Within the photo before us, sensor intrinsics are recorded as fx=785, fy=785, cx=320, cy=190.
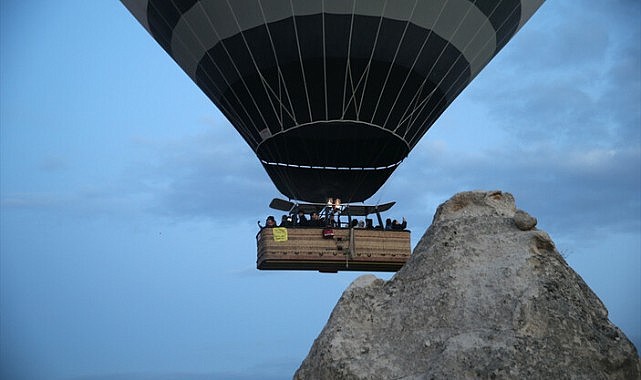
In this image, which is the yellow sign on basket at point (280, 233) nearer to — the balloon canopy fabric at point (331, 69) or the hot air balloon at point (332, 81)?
the hot air balloon at point (332, 81)

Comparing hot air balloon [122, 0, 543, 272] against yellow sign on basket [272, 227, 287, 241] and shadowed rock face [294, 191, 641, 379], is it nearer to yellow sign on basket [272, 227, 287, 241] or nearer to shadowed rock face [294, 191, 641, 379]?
yellow sign on basket [272, 227, 287, 241]

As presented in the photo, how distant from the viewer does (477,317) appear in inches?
194

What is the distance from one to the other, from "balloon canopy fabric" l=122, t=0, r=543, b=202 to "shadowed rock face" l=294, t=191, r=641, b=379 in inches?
479

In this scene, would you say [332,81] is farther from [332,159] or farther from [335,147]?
[332,159]

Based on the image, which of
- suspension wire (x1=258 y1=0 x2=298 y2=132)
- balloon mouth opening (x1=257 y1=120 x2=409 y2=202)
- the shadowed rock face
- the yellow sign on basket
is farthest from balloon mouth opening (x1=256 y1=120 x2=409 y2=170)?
the shadowed rock face

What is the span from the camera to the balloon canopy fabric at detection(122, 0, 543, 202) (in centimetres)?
1733

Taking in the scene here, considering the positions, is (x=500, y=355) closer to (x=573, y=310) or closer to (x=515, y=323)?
(x=515, y=323)

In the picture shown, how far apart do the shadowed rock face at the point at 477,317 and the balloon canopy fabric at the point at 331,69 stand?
39.9ft

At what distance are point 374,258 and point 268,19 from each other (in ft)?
18.9

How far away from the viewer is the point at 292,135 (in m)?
18.5

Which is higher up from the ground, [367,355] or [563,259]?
[563,259]

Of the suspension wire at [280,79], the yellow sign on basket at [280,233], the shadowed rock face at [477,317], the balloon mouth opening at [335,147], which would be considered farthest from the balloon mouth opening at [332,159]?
the shadowed rock face at [477,317]

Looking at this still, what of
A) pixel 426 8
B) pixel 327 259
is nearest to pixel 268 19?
pixel 426 8

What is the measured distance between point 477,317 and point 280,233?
1068 cm
